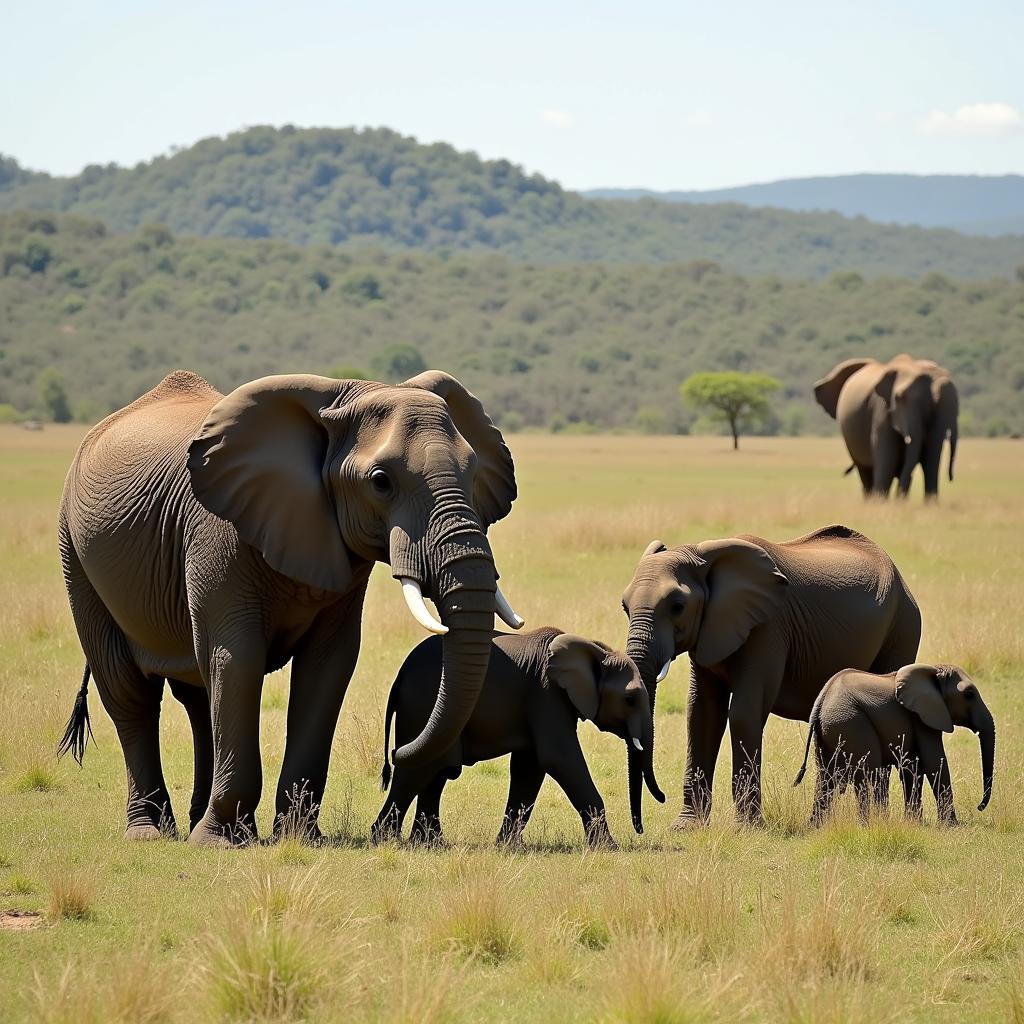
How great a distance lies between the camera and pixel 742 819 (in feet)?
29.1

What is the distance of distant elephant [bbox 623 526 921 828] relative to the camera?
8.77 m

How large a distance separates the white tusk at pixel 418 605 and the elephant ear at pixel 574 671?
43.3 inches

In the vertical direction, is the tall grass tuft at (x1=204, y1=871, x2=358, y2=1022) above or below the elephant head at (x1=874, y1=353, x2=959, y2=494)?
below

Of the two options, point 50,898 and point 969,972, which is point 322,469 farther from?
point 969,972

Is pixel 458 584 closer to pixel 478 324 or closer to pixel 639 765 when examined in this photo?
pixel 639 765

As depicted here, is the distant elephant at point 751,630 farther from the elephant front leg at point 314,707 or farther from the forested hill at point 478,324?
the forested hill at point 478,324

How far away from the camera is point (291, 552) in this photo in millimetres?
7793

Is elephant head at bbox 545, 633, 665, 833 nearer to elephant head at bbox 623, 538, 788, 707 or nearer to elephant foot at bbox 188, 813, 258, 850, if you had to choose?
elephant head at bbox 623, 538, 788, 707

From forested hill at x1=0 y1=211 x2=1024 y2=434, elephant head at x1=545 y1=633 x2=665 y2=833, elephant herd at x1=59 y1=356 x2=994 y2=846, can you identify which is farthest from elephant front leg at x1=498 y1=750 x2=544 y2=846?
forested hill at x1=0 y1=211 x2=1024 y2=434

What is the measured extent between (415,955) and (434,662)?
2.22m

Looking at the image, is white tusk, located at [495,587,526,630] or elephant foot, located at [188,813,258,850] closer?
white tusk, located at [495,587,526,630]

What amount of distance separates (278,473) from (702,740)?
9.28 ft

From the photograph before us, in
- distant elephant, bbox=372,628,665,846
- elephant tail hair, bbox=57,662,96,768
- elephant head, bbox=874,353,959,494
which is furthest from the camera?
elephant head, bbox=874,353,959,494

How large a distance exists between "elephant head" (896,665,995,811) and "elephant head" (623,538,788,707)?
790 mm
